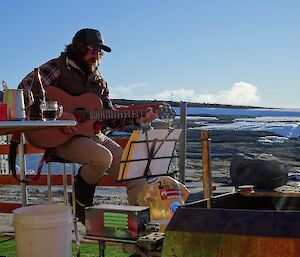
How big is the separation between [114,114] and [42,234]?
173 centimetres

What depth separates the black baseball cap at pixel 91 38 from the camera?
4.61 meters

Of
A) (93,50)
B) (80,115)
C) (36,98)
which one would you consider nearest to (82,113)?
(80,115)

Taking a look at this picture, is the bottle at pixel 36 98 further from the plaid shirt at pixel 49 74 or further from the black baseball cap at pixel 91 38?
the black baseball cap at pixel 91 38

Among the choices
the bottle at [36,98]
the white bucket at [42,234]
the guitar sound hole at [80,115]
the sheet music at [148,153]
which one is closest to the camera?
the white bucket at [42,234]

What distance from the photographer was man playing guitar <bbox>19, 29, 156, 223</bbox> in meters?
4.31

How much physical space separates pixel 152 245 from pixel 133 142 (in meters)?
1.45

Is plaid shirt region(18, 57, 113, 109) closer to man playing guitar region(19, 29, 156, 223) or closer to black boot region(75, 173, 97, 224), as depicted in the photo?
man playing guitar region(19, 29, 156, 223)

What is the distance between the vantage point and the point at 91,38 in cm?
461

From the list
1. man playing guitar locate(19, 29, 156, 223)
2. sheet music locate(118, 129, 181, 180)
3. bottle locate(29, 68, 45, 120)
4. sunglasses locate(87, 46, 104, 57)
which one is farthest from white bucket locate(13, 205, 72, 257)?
sunglasses locate(87, 46, 104, 57)

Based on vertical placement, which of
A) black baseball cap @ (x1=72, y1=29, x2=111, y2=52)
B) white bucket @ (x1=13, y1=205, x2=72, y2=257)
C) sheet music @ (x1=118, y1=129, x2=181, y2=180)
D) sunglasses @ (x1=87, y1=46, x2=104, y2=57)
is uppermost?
black baseball cap @ (x1=72, y1=29, x2=111, y2=52)

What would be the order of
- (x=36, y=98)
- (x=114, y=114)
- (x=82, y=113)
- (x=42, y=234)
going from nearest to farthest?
(x=42, y=234), (x=36, y=98), (x=82, y=113), (x=114, y=114)

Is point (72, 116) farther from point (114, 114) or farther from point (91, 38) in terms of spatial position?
point (91, 38)

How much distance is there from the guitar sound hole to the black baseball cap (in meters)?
0.56

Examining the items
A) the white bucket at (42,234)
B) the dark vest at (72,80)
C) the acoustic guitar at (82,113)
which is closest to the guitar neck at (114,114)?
the acoustic guitar at (82,113)
